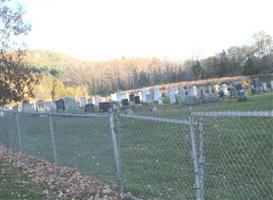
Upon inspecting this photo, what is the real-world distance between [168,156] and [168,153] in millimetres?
392

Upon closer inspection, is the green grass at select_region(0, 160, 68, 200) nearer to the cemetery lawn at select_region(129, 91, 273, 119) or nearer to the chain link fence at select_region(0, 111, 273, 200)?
the chain link fence at select_region(0, 111, 273, 200)

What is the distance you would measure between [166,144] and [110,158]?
1.55 m

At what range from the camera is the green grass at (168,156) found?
8656 mm

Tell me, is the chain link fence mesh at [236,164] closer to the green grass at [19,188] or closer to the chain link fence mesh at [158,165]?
the chain link fence mesh at [158,165]

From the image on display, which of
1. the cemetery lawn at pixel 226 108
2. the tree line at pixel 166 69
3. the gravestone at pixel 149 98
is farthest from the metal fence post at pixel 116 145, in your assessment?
the tree line at pixel 166 69

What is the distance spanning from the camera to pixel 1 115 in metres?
20.4

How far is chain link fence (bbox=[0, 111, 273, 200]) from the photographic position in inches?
302

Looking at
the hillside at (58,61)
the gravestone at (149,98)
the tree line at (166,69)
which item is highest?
the hillside at (58,61)

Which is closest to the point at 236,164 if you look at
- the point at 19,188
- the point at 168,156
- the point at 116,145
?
the point at 168,156

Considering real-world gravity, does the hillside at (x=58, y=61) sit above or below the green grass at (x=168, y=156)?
above

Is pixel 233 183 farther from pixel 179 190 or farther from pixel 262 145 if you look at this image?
pixel 262 145

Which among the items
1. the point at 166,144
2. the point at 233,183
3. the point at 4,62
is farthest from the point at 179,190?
the point at 4,62

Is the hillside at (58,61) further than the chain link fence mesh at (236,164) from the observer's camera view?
Yes

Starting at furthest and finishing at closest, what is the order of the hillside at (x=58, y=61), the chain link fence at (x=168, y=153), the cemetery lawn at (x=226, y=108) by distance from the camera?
the hillside at (x=58, y=61)
the cemetery lawn at (x=226, y=108)
the chain link fence at (x=168, y=153)
